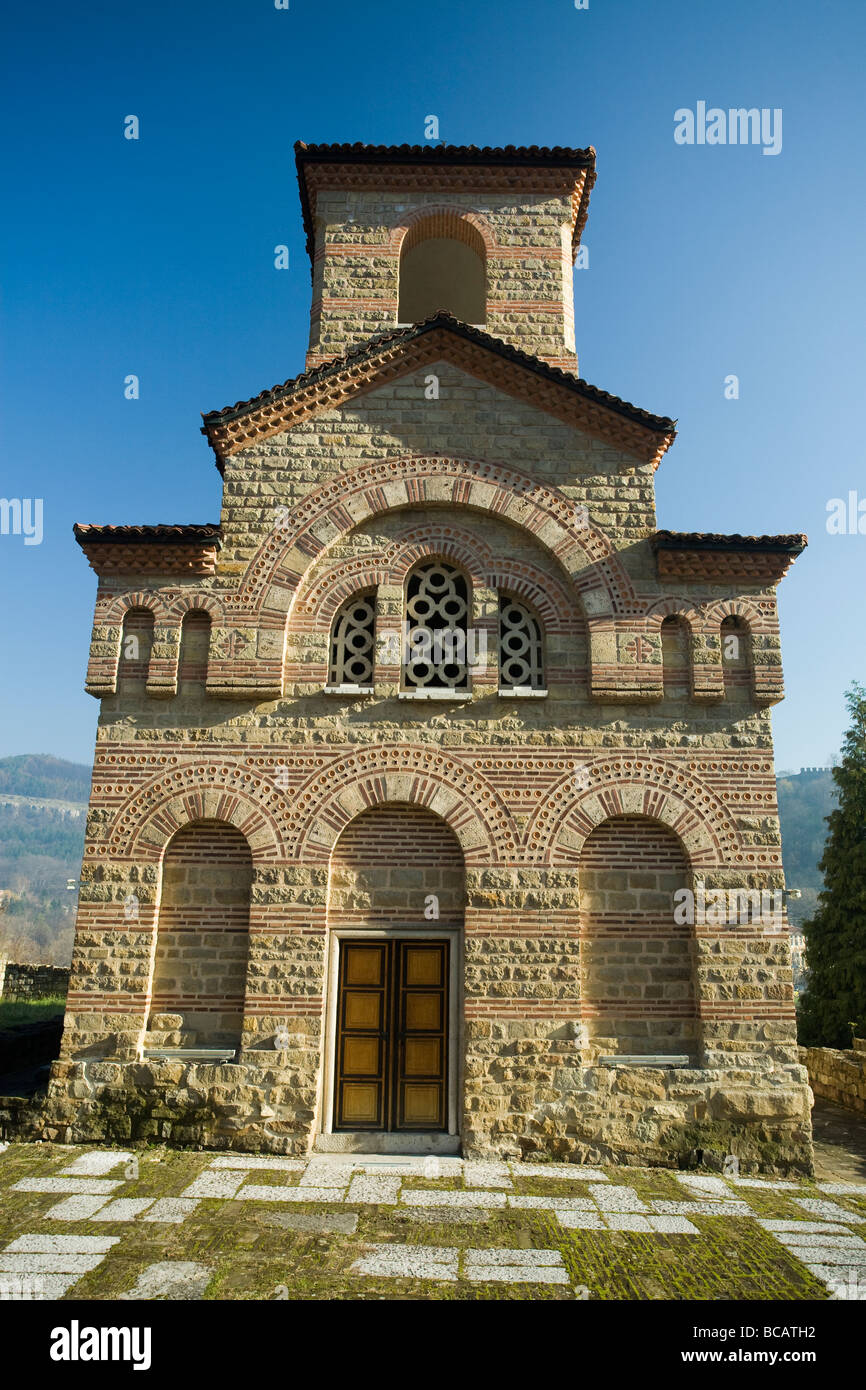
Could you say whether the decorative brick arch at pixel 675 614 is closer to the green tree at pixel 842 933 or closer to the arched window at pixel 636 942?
the arched window at pixel 636 942

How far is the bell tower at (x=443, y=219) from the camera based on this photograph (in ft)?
40.9

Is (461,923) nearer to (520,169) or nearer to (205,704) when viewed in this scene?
(205,704)

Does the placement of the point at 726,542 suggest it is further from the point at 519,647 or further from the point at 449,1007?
the point at 449,1007

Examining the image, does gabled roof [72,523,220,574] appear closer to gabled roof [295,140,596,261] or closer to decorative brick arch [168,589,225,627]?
decorative brick arch [168,589,225,627]

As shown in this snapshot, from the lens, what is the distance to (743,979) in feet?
29.3

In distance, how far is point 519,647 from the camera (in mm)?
10102

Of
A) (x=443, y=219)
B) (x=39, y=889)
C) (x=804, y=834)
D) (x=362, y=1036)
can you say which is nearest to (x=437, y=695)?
(x=362, y=1036)

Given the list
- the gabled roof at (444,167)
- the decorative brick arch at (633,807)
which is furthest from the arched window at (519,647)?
the gabled roof at (444,167)

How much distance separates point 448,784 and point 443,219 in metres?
9.20

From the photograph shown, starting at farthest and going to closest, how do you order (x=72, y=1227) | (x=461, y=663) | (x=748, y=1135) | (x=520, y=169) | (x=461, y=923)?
(x=520, y=169) < (x=461, y=663) < (x=461, y=923) < (x=748, y=1135) < (x=72, y=1227)

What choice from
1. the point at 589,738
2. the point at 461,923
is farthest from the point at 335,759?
the point at 589,738

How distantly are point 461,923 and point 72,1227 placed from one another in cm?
445

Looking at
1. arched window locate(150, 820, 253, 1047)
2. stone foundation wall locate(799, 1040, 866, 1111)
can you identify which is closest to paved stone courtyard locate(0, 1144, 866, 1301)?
arched window locate(150, 820, 253, 1047)

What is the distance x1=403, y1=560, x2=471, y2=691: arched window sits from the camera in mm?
9867
